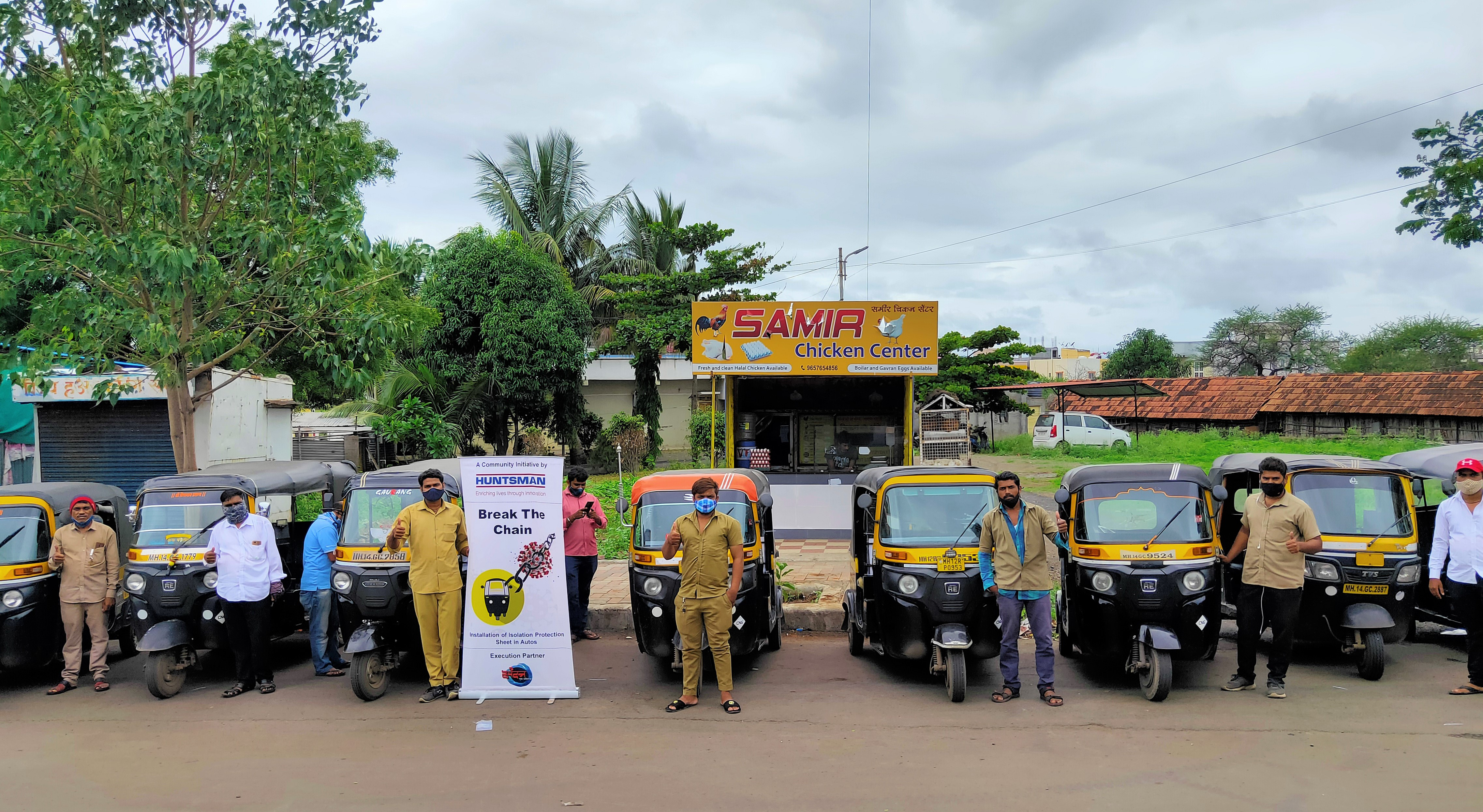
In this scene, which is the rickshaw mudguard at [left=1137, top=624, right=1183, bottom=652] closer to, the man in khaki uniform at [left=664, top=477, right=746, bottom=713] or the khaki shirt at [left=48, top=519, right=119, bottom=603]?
the man in khaki uniform at [left=664, top=477, right=746, bottom=713]

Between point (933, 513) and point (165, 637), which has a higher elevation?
point (933, 513)

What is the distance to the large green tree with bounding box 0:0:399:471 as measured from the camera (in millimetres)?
9477

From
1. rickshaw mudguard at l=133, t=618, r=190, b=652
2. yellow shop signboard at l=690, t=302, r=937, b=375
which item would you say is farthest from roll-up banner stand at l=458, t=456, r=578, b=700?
yellow shop signboard at l=690, t=302, r=937, b=375

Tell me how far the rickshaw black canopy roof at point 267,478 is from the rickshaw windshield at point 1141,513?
7423mm

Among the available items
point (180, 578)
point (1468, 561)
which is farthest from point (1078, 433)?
point (180, 578)

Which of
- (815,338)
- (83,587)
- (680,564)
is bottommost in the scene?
(83,587)

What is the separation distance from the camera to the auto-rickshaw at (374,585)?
7301 mm

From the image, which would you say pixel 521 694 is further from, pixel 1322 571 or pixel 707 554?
pixel 1322 571

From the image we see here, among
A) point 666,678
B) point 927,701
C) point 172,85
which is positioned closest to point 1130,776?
point 927,701

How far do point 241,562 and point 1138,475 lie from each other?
7.53 m

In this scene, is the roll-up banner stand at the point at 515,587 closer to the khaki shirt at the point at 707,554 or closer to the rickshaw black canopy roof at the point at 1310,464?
the khaki shirt at the point at 707,554

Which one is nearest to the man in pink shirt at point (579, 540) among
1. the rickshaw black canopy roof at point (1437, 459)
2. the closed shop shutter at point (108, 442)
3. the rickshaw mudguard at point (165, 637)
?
the rickshaw mudguard at point (165, 637)

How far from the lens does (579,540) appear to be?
Result: 9227mm

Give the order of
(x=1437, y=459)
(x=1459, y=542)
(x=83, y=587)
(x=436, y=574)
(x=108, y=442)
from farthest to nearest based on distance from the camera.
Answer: (x=108, y=442), (x=1437, y=459), (x=83, y=587), (x=436, y=574), (x=1459, y=542)
